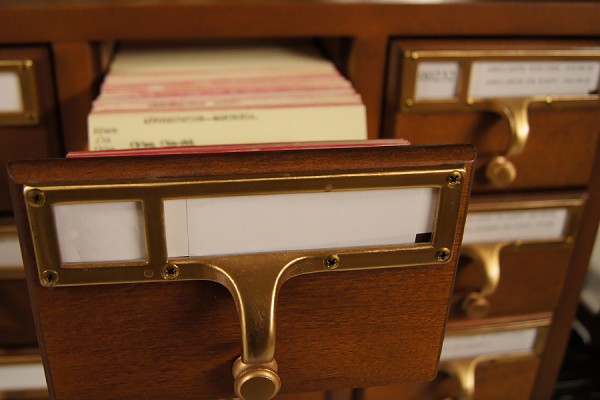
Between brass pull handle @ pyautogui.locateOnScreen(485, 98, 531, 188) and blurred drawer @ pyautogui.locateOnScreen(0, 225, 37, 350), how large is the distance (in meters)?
0.39

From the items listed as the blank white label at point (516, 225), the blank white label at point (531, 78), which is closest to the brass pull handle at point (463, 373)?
the blank white label at point (516, 225)

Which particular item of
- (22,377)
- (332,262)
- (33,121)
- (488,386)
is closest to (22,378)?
(22,377)

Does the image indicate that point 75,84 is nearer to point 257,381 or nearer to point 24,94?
point 24,94

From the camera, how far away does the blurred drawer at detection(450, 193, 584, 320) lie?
1.72 ft

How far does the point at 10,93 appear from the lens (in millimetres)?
417

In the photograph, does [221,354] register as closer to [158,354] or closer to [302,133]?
[158,354]

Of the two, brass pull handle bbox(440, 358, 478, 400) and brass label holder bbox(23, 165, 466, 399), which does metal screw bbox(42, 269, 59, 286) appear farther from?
brass pull handle bbox(440, 358, 478, 400)

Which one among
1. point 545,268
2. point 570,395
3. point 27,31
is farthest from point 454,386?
point 27,31

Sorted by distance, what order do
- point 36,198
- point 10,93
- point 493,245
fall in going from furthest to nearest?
point 493,245, point 10,93, point 36,198

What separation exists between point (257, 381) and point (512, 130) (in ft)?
0.92

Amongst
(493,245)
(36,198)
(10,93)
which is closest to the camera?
(36,198)

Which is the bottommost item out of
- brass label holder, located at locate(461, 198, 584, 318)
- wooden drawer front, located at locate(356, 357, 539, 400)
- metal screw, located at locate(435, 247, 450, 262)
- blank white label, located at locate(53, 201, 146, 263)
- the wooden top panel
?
wooden drawer front, located at locate(356, 357, 539, 400)

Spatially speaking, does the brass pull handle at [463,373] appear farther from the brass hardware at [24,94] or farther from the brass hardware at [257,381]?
the brass hardware at [24,94]

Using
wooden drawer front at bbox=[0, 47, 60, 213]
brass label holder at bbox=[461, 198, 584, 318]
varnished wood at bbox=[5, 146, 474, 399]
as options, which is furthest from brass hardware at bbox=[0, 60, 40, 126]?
brass label holder at bbox=[461, 198, 584, 318]
